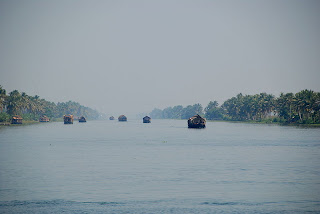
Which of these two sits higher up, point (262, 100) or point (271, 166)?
point (262, 100)

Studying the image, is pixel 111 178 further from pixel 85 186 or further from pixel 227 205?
pixel 227 205

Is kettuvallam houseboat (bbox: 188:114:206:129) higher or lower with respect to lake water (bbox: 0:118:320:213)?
higher

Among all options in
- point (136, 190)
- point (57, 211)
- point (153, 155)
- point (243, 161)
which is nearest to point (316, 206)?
point (136, 190)

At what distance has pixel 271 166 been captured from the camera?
135 feet

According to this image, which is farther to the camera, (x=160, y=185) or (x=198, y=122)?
(x=198, y=122)

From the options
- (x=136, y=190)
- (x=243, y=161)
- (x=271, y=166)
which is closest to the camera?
(x=136, y=190)

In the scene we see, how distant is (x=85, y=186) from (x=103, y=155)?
22821mm

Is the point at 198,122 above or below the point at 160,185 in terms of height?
above

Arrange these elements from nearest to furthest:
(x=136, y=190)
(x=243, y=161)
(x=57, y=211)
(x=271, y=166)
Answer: (x=57, y=211) → (x=136, y=190) → (x=271, y=166) → (x=243, y=161)

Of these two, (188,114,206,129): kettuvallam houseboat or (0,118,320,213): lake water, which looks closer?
(0,118,320,213): lake water

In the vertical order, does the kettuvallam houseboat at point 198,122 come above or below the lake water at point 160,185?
above

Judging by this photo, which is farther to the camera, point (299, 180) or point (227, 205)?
point (299, 180)

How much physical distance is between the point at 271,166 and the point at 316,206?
1758cm

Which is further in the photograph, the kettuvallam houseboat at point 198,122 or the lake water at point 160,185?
the kettuvallam houseboat at point 198,122
